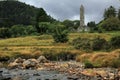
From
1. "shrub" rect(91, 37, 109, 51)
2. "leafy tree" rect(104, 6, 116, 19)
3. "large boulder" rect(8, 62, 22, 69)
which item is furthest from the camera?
"leafy tree" rect(104, 6, 116, 19)

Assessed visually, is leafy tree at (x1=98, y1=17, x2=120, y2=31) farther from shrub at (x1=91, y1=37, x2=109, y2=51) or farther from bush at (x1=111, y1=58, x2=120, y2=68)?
bush at (x1=111, y1=58, x2=120, y2=68)

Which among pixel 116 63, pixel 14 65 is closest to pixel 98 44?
pixel 14 65

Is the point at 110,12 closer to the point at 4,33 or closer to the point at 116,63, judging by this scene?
the point at 4,33

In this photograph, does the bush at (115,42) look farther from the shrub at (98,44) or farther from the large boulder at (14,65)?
the large boulder at (14,65)

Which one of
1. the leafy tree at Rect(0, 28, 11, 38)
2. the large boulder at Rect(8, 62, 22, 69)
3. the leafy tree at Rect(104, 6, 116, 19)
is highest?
the leafy tree at Rect(104, 6, 116, 19)

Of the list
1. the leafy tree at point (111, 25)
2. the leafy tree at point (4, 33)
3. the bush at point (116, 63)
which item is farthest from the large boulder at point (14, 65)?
the leafy tree at point (4, 33)

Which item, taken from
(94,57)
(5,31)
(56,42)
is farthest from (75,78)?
(5,31)

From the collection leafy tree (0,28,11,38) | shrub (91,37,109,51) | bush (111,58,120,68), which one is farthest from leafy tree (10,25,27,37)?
bush (111,58,120,68)

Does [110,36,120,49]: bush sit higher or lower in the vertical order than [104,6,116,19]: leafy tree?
lower

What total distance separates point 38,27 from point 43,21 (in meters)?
4.33

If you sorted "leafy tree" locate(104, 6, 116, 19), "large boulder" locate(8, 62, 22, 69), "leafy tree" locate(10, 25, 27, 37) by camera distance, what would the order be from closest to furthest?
"large boulder" locate(8, 62, 22, 69), "leafy tree" locate(10, 25, 27, 37), "leafy tree" locate(104, 6, 116, 19)

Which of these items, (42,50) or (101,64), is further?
(42,50)

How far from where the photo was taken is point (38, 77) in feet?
170

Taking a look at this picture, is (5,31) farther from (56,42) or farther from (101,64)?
(101,64)
